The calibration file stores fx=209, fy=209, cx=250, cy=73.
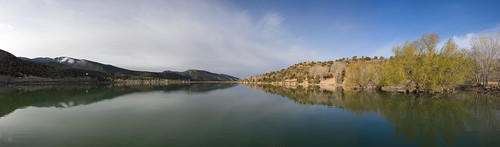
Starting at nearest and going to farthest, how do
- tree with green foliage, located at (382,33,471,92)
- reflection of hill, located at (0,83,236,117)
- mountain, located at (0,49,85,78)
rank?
reflection of hill, located at (0,83,236,117) → tree with green foliage, located at (382,33,471,92) → mountain, located at (0,49,85,78)

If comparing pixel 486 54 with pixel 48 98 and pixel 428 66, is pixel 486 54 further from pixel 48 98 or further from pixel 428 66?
pixel 48 98

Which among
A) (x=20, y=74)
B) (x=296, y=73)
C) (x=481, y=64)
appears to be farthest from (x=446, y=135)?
(x=20, y=74)

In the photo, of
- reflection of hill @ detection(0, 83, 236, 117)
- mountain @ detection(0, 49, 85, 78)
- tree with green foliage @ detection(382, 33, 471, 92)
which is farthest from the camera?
mountain @ detection(0, 49, 85, 78)

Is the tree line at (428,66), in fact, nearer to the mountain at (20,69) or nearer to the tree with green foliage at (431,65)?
the tree with green foliage at (431,65)

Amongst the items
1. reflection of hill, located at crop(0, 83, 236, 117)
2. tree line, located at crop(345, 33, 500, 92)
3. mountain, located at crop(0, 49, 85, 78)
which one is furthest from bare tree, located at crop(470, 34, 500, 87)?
mountain, located at crop(0, 49, 85, 78)

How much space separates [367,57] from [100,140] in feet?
433

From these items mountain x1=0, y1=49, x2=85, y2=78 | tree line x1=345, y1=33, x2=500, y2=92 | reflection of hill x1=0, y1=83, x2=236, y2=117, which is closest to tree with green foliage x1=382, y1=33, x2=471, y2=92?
tree line x1=345, y1=33, x2=500, y2=92

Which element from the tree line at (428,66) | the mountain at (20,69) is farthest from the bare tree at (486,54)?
the mountain at (20,69)

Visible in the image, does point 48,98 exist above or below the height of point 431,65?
below

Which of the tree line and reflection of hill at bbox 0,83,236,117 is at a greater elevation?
the tree line

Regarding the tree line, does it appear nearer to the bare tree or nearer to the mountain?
the bare tree

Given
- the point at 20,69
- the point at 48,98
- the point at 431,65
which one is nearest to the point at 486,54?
the point at 431,65

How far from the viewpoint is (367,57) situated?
119 meters

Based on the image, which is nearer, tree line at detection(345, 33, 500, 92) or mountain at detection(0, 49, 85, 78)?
tree line at detection(345, 33, 500, 92)
